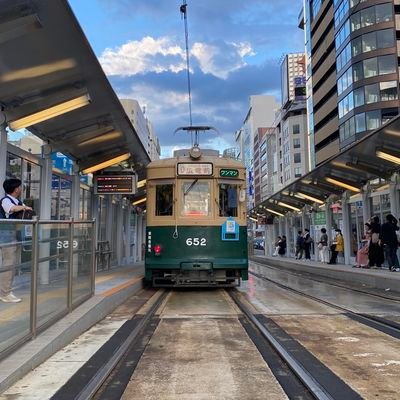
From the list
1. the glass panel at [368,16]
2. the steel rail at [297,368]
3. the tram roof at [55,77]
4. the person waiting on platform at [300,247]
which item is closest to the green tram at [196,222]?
the tram roof at [55,77]

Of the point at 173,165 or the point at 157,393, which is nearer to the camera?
the point at 157,393

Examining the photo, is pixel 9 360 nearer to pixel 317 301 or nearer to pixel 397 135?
pixel 317 301

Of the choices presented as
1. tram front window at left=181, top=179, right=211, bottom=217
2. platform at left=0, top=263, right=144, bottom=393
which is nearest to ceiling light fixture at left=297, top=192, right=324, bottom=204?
tram front window at left=181, top=179, right=211, bottom=217

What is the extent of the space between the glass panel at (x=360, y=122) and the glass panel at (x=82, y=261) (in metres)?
52.3

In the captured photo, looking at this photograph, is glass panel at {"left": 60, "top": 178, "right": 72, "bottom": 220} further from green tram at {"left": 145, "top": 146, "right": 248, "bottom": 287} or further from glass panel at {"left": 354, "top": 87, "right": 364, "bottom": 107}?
glass panel at {"left": 354, "top": 87, "right": 364, "bottom": 107}

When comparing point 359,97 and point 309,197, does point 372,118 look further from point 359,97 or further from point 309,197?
point 309,197

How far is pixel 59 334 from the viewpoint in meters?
6.15

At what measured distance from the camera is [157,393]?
4547 millimetres

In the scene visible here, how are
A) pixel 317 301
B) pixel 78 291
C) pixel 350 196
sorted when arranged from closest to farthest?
pixel 78 291 → pixel 317 301 → pixel 350 196

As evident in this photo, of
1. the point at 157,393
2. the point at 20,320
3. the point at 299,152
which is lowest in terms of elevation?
the point at 157,393

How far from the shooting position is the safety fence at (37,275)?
16.5 feet

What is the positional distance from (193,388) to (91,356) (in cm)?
170

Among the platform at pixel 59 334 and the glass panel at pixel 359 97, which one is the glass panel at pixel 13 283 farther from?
the glass panel at pixel 359 97

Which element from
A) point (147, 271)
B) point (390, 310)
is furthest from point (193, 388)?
point (147, 271)
